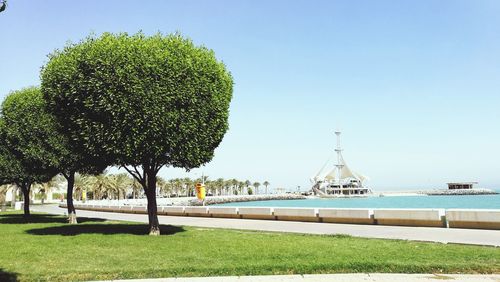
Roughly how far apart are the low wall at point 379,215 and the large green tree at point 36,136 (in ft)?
35.7

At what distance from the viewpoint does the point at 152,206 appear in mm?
19969

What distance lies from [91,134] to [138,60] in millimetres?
3973

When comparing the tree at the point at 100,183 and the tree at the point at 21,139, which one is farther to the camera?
the tree at the point at 100,183

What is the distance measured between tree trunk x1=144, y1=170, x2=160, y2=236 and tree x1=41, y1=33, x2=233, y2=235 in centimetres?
10

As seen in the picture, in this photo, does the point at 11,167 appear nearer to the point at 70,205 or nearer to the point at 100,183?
the point at 70,205

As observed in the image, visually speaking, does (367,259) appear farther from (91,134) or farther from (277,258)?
(91,134)

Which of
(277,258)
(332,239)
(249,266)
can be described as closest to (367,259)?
(277,258)

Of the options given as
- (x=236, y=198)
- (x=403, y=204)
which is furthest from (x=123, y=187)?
(x=403, y=204)

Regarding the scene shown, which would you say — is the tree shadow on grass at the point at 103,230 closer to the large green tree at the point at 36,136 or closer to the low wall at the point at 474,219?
the large green tree at the point at 36,136

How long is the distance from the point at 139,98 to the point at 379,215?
47.3 ft

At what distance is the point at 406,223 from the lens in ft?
69.7

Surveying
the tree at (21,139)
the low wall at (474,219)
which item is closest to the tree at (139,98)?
the tree at (21,139)

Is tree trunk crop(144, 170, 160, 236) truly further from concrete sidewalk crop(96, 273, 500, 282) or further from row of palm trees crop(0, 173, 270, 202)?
row of palm trees crop(0, 173, 270, 202)

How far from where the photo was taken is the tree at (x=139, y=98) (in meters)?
17.2
